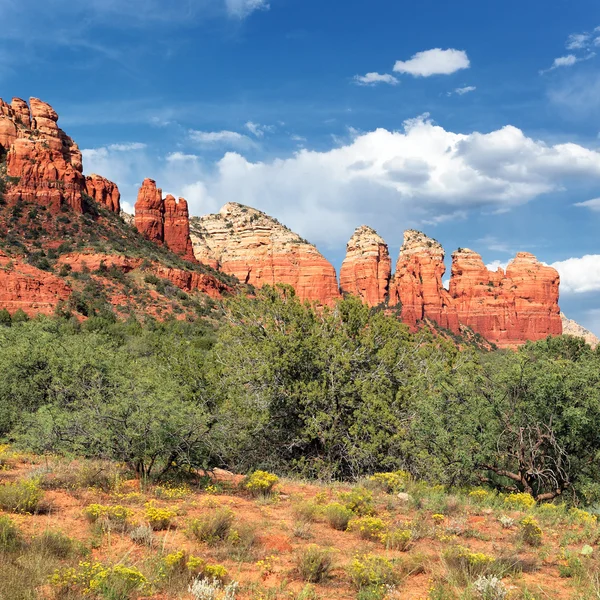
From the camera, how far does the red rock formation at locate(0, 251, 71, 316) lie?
2057 inches

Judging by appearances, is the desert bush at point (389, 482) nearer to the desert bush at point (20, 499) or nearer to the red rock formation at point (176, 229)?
the desert bush at point (20, 499)

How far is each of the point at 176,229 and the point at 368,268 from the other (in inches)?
1992

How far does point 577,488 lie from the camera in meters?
12.7

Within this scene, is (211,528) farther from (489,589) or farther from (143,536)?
(489,589)

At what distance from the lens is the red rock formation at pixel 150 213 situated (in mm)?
94938

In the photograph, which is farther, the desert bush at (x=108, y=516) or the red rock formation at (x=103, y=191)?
the red rock formation at (x=103, y=191)

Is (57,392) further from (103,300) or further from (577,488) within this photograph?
(103,300)

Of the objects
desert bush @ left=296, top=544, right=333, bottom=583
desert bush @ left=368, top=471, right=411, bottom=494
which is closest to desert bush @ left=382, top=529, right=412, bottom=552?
desert bush @ left=296, top=544, right=333, bottom=583

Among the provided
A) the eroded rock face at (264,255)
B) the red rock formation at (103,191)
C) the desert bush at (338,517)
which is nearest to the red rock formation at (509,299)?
the eroded rock face at (264,255)

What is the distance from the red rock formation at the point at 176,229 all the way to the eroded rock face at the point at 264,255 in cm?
1841

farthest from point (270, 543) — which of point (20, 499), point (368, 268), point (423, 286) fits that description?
point (368, 268)

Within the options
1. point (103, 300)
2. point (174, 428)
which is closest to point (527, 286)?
point (103, 300)

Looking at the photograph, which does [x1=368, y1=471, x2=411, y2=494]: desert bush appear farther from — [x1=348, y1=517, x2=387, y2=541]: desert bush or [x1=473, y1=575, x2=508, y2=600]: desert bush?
[x1=473, y1=575, x2=508, y2=600]: desert bush

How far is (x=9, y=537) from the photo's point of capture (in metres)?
6.25
